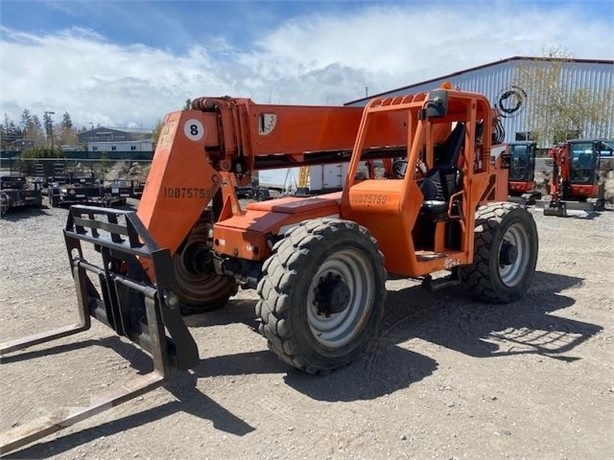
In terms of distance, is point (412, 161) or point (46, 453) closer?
point (46, 453)

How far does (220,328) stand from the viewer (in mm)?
5691

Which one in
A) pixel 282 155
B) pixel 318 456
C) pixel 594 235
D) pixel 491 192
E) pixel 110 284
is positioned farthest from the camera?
pixel 594 235

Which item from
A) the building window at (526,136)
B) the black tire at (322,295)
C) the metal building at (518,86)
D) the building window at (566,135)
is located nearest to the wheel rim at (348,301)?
the black tire at (322,295)

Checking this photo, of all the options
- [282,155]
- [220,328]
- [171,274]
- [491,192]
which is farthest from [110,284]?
[491,192]

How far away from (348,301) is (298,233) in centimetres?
80

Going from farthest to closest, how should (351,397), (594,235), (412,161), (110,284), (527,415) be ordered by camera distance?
(594,235)
(412,161)
(110,284)
(351,397)
(527,415)

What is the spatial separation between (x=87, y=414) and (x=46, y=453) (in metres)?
0.32

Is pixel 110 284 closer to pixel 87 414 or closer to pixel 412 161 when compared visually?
pixel 87 414

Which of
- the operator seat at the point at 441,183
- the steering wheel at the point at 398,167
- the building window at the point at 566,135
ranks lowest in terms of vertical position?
the operator seat at the point at 441,183

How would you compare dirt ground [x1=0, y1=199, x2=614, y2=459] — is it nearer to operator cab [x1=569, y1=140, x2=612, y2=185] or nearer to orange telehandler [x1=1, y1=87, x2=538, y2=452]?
orange telehandler [x1=1, y1=87, x2=538, y2=452]

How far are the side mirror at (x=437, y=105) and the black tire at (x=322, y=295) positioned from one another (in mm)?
1406

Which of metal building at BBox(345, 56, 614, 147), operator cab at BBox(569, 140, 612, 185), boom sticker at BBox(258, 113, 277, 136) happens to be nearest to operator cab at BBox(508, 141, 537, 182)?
operator cab at BBox(569, 140, 612, 185)

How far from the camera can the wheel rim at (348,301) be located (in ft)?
14.9

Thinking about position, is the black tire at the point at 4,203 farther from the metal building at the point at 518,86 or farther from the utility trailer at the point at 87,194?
the metal building at the point at 518,86
